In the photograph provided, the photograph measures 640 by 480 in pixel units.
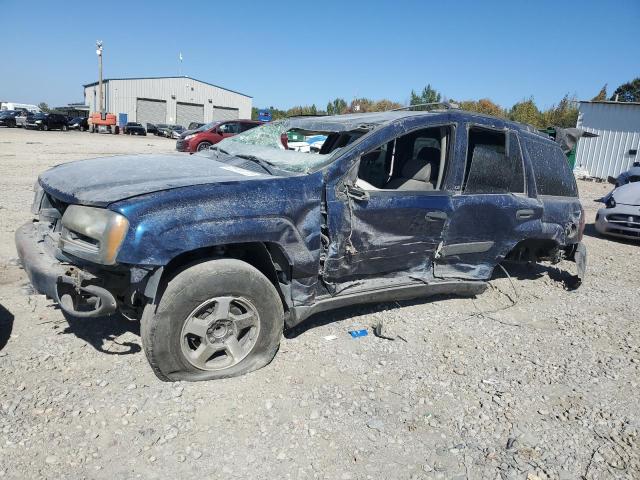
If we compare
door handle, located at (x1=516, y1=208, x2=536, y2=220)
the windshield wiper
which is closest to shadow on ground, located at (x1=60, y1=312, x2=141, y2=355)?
the windshield wiper

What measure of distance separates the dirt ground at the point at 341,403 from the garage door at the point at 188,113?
52.8 m

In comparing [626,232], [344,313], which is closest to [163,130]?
[626,232]

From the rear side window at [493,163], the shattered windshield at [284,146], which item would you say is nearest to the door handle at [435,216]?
the rear side window at [493,163]

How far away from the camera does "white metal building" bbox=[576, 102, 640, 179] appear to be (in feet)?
63.9

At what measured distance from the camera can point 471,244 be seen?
13.5 ft

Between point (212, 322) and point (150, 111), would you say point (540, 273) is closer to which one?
point (212, 322)

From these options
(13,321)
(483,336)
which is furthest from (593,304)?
(13,321)

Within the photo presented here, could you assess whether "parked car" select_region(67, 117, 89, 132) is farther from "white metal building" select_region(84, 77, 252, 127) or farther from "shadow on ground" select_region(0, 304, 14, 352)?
"shadow on ground" select_region(0, 304, 14, 352)

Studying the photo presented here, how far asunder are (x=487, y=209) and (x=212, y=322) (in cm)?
250

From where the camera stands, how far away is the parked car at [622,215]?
8.15 meters

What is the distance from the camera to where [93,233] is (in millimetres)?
2666

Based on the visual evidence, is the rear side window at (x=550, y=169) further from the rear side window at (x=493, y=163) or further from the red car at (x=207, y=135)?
the red car at (x=207, y=135)

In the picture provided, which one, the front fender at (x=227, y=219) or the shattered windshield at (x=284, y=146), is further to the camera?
the shattered windshield at (x=284, y=146)

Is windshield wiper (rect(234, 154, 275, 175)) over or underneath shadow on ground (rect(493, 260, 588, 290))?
over
